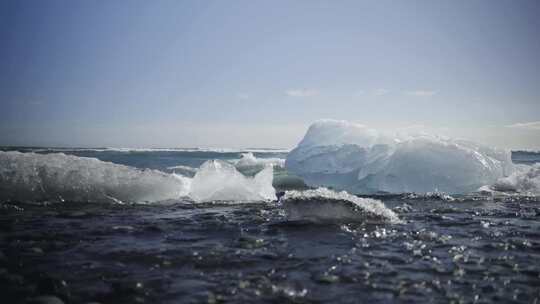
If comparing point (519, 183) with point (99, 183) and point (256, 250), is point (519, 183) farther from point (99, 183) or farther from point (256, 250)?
point (99, 183)

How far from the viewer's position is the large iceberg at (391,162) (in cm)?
1365

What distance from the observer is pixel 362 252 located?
4828 millimetres

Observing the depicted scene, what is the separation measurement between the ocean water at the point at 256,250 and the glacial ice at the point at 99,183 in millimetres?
50

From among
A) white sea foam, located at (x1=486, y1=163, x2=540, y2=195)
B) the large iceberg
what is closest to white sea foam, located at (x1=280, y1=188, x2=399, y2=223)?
the large iceberg

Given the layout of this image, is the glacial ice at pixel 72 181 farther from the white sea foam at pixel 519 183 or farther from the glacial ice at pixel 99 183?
the white sea foam at pixel 519 183

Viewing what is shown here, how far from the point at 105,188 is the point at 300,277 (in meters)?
7.17

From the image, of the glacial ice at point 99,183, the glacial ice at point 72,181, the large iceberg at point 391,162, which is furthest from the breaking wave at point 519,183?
the glacial ice at point 72,181

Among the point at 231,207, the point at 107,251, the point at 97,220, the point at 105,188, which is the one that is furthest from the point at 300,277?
the point at 105,188

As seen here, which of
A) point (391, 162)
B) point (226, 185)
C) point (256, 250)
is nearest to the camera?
point (256, 250)

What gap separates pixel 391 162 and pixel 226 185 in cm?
750

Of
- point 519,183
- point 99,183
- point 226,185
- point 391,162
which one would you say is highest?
point 391,162

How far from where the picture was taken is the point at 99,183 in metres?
9.28

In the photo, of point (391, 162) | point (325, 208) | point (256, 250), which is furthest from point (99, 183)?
point (391, 162)

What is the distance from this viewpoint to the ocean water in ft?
11.4
